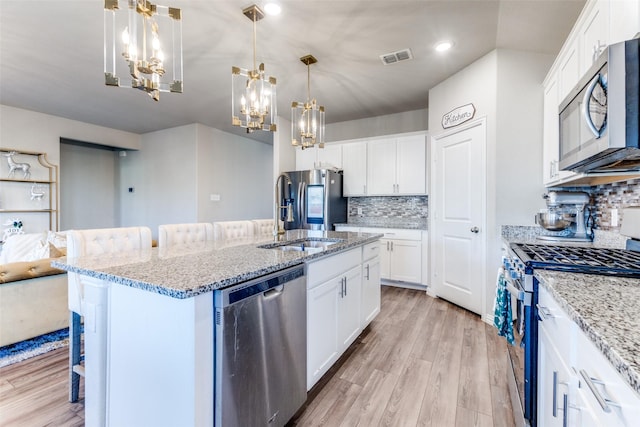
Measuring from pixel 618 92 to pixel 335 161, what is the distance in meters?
3.92

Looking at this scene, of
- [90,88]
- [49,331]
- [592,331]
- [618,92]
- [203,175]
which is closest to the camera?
[592,331]

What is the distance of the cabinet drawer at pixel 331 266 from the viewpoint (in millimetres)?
1667

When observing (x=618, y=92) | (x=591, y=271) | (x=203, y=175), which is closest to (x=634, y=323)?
(x=591, y=271)

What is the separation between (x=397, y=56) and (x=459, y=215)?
186 cm

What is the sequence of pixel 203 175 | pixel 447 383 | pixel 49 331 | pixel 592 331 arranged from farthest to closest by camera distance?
pixel 203 175 → pixel 49 331 → pixel 447 383 → pixel 592 331

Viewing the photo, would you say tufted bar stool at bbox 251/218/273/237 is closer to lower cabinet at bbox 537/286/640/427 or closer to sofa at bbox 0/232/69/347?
sofa at bbox 0/232/69/347

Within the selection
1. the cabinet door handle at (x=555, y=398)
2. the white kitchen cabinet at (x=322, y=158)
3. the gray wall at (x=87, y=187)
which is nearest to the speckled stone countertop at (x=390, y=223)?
the white kitchen cabinet at (x=322, y=158)

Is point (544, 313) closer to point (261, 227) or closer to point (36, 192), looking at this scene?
point (261, 227)

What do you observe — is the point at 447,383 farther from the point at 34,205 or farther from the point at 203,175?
the point at 34,205

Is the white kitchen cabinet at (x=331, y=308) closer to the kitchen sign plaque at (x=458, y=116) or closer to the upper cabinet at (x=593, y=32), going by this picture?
the upper cabinet at (x=593, y=32)

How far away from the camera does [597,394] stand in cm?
63

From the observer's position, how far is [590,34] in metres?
1.61

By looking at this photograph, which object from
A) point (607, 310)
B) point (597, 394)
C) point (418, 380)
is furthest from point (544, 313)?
point (418, 380)

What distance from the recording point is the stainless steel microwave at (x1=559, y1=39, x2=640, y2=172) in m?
0.99
